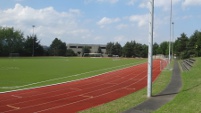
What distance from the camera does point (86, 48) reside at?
137 m

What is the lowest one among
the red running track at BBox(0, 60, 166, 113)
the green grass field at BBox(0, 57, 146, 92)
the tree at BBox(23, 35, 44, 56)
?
the red running track at BBox(0, 60, 166, 113)

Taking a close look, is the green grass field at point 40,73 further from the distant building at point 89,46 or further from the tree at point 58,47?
the distant building at point 89,46

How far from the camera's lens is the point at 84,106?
11156 millimetres

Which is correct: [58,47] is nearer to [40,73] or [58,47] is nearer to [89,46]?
[89,46]

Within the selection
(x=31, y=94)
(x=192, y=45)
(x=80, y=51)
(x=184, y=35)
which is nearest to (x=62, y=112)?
(x=31, y=94)

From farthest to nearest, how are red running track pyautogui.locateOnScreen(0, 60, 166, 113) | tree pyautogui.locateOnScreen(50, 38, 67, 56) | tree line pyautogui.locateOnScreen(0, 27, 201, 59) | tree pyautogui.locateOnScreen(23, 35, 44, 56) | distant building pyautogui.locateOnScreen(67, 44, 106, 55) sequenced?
distant building pyautogui.locateOnScreen(67, 44, 106, 55)
tree pyautogui.locateOnScreen(50, 38, 67, 56)
tree pyautogui.locateOnScreen(23, 35, 44, 56)
tree line pyautogui.locateOnScreen(0, 27, 201, 59)
red running track pyautogui.locateOnScreen(0, 60, 166, 113)

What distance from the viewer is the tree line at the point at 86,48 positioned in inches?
2692

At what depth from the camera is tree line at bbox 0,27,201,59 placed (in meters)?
68.4

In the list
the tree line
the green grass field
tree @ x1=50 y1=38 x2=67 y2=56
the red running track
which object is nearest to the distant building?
the tree line

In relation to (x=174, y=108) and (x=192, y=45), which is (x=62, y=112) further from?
(x=192, y=45)

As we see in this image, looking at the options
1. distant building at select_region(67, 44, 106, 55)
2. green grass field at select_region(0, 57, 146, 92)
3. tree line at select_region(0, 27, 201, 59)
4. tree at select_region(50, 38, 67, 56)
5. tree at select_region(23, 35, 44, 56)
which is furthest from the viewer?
distant building at select_region(67, 44, 106, 55)

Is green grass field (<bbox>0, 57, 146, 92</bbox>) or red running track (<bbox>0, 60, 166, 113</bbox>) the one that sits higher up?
green grass field (<bbox>0, 57, 146, 92</bbox>)

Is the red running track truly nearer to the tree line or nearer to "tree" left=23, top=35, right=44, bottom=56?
the tree line

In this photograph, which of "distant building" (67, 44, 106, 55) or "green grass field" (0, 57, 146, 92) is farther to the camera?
"distant building" (67, 44, 106, 55)
